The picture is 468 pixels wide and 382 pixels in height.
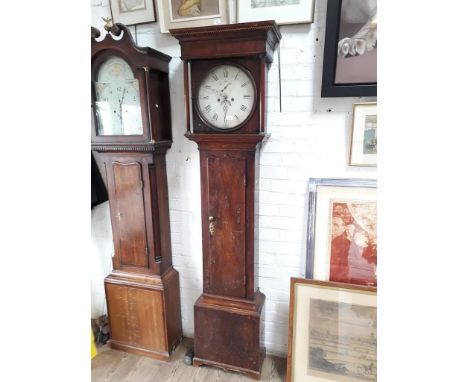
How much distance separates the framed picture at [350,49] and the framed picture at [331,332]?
928 millimetres

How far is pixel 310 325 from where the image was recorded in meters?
1.53

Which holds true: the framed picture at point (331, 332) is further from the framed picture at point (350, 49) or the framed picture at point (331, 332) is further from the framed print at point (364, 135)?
the framed picture at point (350, 49)

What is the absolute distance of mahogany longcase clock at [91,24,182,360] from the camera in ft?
4.78

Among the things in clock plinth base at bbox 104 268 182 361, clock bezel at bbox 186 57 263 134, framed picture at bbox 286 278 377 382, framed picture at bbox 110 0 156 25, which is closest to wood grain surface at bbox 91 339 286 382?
clock plinth base at bbox 104 268 182 361

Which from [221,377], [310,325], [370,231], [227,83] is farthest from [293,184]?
[221,377]

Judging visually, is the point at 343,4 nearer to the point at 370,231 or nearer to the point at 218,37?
the point at 218,37

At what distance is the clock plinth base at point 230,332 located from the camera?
155 centimetres

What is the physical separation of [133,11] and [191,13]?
329 mm

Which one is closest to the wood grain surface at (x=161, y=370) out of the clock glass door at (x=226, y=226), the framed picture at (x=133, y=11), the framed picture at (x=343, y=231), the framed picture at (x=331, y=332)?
the framed picture at (x=331, y=332)

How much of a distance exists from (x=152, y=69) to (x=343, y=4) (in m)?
0.89

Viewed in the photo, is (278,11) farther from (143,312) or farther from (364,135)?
(143,312)

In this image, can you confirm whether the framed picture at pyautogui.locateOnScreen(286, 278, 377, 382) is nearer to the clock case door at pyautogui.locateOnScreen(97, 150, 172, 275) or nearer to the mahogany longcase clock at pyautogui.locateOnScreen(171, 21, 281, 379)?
the mahogany longcase clock at pyautogui.locateOnScreen(171, 21, 281, 379)

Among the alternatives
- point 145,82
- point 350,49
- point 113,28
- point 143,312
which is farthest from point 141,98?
point 143,312
